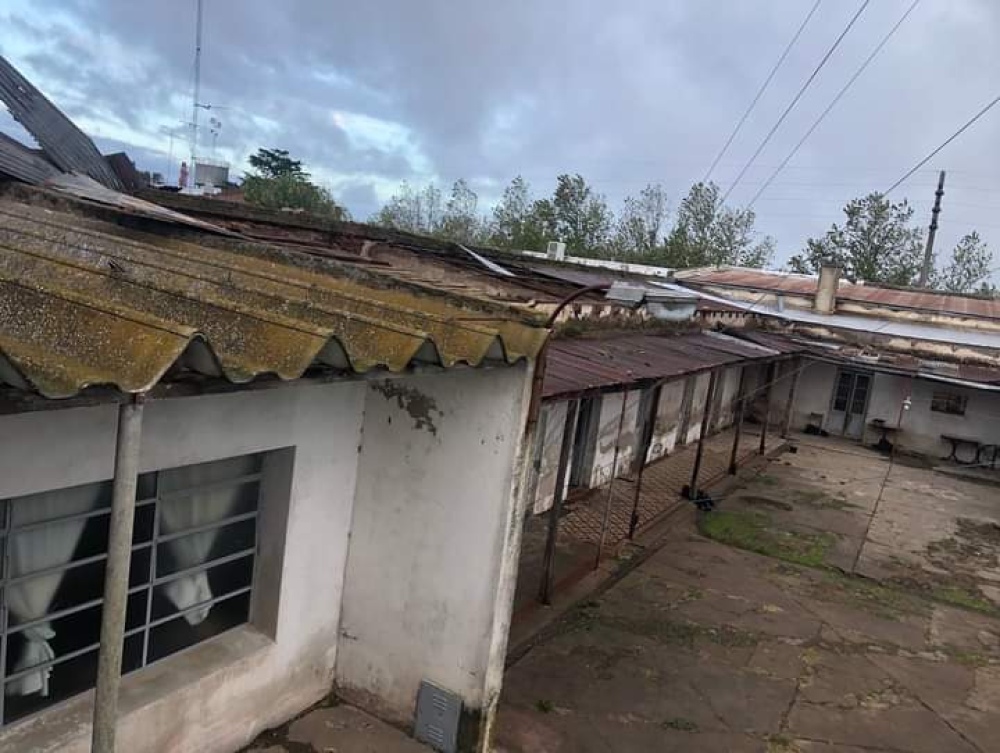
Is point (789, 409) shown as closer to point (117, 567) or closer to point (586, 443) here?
point (586, 443)

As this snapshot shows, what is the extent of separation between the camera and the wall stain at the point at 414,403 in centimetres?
516

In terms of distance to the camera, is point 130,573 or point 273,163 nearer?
point 130,573

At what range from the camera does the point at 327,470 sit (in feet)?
17.3

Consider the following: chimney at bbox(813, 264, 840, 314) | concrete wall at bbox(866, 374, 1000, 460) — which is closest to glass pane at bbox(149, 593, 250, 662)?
concrete wall at bbox(866, 374, 1000, 460)

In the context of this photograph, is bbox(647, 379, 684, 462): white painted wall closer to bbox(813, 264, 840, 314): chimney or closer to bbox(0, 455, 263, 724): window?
bbox(813, 264, 840, 314): chimney

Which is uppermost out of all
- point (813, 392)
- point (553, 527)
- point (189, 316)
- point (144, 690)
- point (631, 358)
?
point (189, 316)

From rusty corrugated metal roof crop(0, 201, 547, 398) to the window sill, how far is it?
2.39m

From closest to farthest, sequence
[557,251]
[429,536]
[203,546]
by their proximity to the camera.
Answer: [203,546], [429,536], [557,251]

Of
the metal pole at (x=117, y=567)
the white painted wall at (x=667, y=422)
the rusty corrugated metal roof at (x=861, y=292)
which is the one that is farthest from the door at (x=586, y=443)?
the rusty corrugated metal roof at (x=861, y=292)

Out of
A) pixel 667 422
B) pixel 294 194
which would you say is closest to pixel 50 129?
pixel 667 422

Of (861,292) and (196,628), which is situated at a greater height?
(861,292)

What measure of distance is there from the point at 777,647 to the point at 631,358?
11.7ft

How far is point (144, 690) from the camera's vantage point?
4.39 meters

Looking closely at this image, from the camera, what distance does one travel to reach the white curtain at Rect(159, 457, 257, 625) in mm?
4562
